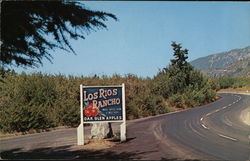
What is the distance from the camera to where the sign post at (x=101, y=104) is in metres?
14.9

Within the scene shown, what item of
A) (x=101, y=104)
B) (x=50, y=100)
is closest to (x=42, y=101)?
(x=50, y=100)

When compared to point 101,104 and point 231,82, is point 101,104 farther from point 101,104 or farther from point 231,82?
point 231,82

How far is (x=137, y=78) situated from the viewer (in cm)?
4081

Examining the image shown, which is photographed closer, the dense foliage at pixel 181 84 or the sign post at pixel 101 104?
the sign post at pixel 101 104

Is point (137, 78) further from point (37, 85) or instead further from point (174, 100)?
point (37, 85)

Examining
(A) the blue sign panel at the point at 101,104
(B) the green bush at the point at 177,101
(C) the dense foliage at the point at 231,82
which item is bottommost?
(A) the blue sign panel at the point at 101,104

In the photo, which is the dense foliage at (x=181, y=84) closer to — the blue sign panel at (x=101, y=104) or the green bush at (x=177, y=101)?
the green bush at (x=177, y=101)

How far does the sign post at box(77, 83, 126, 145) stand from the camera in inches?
585

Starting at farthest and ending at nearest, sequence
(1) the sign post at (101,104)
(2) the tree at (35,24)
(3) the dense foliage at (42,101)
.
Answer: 1. (3) the dense foliage at (42,101)
2. (1) the sign post at (101,104)
3. (2) the tree at (35,24)

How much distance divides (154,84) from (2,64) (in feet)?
138

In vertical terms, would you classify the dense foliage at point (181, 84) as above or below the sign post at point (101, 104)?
above

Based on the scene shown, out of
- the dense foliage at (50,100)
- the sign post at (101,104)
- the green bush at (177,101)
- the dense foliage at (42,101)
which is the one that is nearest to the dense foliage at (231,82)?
the green bush at (177,101)

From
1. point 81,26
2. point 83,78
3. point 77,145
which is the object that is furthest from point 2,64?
point 83,78

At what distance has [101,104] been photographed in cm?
1495
